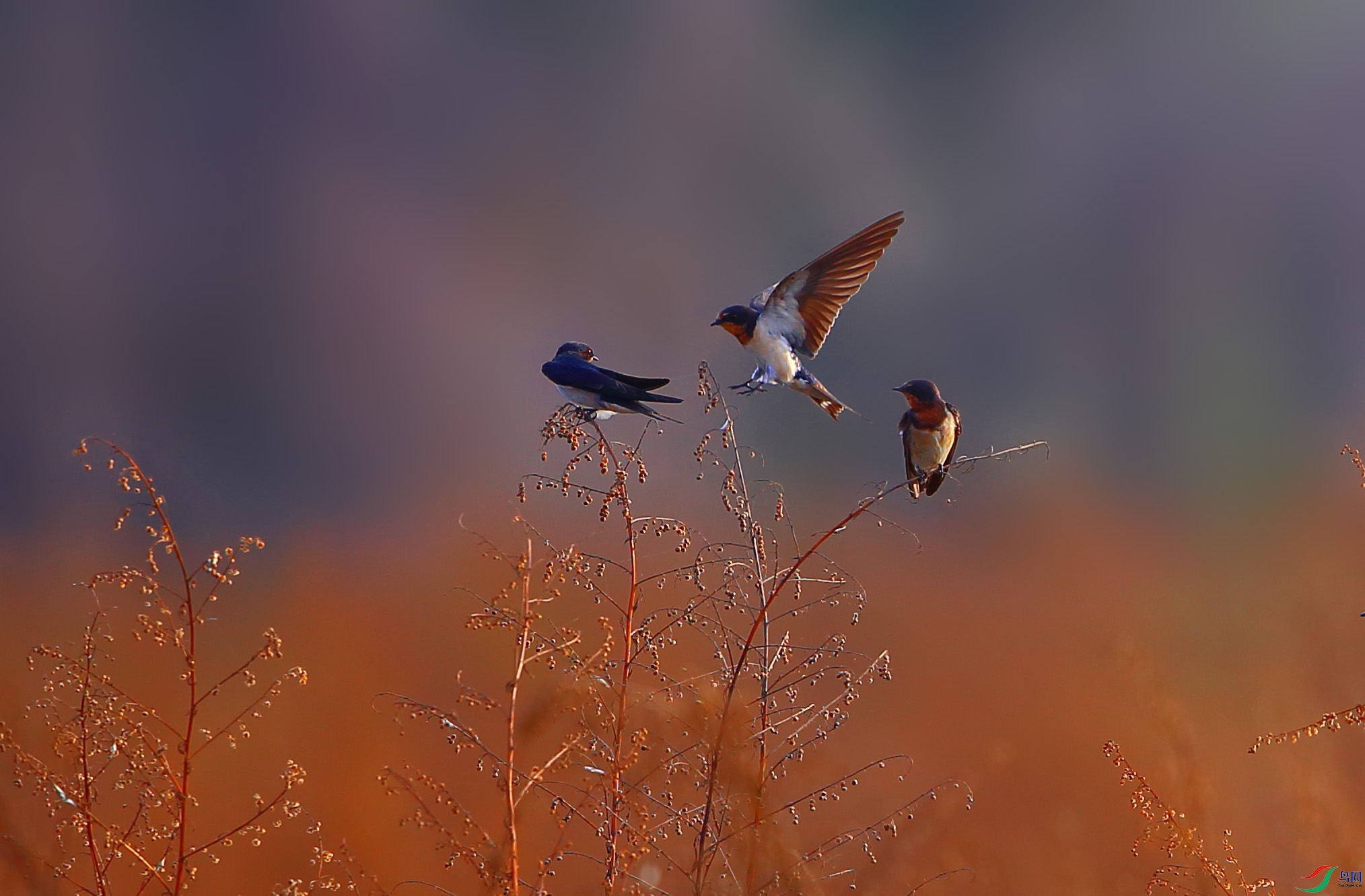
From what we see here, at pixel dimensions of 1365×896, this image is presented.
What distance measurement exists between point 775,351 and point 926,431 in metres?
0.60

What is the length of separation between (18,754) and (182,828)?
1.17 ft

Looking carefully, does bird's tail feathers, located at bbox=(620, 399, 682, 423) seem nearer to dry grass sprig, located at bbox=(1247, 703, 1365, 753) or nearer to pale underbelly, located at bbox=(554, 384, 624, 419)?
pale underbelly, located at bbox=(554, 384, 624, 419)

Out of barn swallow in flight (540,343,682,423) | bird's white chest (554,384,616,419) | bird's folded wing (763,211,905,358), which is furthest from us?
bird's folded wing (763,211,905,358)

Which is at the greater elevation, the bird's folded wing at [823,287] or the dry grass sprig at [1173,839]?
the bird's folded wing at [823,287]

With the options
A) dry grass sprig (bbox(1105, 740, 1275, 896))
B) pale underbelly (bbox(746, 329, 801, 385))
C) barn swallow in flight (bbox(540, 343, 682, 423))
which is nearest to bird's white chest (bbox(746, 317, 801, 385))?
pale underbelly (bbox(746, 329, 801, 385))

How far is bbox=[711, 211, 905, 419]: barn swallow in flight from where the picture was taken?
3289 mm

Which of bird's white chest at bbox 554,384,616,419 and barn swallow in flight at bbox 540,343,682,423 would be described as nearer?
barn swallow in flight at bbox 540,343,682,423

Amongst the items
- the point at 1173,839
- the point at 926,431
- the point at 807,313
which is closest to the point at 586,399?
the point at 807,313

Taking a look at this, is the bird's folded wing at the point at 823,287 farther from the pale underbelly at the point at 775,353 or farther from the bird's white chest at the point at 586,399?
the bird's white chest at the point at 586,399

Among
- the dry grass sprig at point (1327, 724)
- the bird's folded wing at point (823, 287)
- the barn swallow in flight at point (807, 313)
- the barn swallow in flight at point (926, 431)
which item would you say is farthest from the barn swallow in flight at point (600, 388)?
the dry grass sprig at point (1327, 724)

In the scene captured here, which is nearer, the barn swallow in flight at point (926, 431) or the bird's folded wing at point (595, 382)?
the bird's folded wing at point (595, 382)

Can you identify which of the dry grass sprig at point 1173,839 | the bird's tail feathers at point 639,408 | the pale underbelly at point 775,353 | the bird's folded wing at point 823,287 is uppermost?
the bird's folded wing at point 823,287

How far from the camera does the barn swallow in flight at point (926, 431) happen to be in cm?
329

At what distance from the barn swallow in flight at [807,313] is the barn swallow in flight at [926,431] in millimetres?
259
